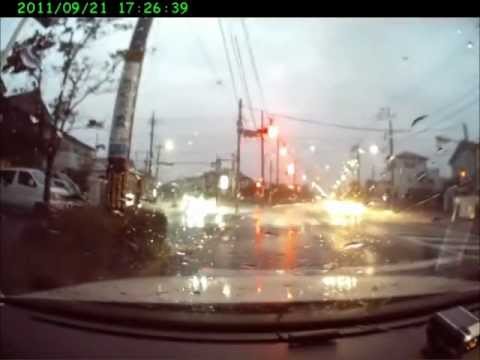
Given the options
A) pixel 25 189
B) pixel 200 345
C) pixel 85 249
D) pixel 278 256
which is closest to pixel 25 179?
pixel 25 189

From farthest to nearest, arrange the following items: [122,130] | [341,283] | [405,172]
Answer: [405,172] → [122,130] → [341,283]

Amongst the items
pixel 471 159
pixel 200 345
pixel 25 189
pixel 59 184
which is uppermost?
pixel 471 159

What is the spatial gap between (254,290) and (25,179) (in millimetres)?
11324

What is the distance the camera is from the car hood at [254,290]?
3953 mm

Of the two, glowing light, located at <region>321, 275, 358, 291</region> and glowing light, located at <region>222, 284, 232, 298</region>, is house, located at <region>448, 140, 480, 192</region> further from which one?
glowing light, located at <region>222, 284, 232, 298</region>

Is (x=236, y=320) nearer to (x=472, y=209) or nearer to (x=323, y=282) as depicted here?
(x=323, y=282)

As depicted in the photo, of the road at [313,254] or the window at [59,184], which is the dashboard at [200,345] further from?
the window at [59,184]

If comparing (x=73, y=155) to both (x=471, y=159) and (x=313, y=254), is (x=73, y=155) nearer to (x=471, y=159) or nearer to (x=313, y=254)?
(x=313, y=254)

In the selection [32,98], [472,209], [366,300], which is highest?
[32,98]

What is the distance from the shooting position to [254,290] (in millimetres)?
4289

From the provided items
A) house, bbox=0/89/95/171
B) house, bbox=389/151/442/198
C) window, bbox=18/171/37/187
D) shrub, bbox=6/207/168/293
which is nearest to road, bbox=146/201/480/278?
shrub, bbox=6/207/168/293

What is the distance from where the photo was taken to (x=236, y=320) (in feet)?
11.9

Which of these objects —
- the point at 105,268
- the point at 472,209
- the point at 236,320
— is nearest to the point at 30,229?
the point at 105,268
